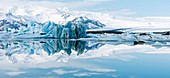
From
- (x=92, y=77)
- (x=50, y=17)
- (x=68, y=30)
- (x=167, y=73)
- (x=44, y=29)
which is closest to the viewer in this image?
(x=92, y=77)

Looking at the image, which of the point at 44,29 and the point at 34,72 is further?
the point at 44,29

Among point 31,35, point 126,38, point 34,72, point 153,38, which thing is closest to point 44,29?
point 31,35

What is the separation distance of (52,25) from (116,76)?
22087 mm

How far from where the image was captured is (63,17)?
149125mm

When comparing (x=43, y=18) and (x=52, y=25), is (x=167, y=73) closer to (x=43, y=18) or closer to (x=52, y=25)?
(x=52, y=25)

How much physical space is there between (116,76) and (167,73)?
109 centimetres

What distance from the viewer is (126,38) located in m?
27.7

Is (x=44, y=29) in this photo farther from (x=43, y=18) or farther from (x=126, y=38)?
(x=43, y=18)

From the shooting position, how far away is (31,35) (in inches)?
1302

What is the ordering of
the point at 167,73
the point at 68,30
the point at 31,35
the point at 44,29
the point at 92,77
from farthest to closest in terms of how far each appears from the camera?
the point at 31,35 → the point at 44,29 → the point at 68,30 → the point at 167,73 → the point at 92,77

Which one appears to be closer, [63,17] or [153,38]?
[153,38]

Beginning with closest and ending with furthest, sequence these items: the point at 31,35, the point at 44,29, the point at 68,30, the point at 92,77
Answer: the point at 92,77 < the point at 68,30 < the point at 44,29 < the point at 31,35

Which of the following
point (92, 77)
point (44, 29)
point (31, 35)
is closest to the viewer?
point (92, 77)

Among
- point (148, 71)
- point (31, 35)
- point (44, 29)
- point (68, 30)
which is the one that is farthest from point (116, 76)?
point (31, 35)
